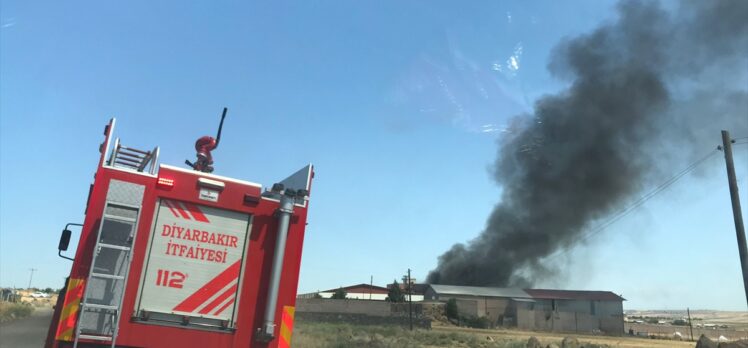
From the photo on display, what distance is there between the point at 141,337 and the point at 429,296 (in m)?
83.7

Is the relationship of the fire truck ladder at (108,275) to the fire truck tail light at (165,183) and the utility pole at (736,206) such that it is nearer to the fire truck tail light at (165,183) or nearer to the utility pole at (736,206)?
the fire truck tail light at (165,183)

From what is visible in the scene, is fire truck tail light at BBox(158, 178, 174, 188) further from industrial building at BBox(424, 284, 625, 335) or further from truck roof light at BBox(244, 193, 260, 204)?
industrial building at BBox(424, 284, 625, 335)

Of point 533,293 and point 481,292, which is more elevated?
point 533,293

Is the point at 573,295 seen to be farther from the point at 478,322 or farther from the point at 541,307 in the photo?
the point at 478,322

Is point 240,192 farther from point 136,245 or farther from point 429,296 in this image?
point 429,296

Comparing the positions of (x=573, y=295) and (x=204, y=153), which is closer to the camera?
(x=204, y=153)

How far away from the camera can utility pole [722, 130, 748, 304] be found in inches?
619

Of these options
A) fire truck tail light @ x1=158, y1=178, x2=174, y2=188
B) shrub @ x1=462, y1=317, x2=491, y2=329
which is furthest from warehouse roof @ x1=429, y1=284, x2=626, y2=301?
fire truck tail light @ x1=158, y1=178, x2=174, y2=188

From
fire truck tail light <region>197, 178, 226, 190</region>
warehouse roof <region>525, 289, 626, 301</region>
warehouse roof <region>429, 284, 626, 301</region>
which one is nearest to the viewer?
fire truck tail light <region>197, 178, 226, 190</region>

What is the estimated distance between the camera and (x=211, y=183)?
5.50 meters

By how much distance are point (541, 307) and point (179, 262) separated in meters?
84.7

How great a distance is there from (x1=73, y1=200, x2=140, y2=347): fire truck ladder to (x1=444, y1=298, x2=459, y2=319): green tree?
70507mm

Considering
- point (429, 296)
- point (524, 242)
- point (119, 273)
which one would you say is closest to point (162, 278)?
point (119, 273)

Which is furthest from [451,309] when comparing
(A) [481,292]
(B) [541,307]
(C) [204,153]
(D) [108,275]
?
(D) [108,275]
